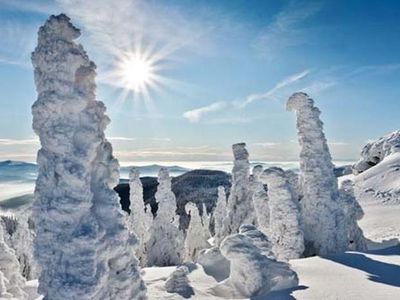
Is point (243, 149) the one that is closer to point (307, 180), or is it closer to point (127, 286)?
point (307, 180)

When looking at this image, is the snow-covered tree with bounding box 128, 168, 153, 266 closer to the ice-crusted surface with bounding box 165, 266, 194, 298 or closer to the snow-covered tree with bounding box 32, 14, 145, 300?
the ice-crusted surface with bounding box 165, 266, 194, 298

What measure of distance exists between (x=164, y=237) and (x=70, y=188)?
29.1 metres

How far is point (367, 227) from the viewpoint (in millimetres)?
47688

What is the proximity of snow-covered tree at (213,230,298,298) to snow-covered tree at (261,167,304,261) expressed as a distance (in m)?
7.74

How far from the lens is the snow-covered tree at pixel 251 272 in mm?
19109

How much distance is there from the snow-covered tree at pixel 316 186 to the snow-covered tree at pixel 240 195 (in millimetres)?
9685

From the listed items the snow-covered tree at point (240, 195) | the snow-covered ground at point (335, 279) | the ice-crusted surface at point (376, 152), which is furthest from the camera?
the ice-crusted surface at point (376, 152)

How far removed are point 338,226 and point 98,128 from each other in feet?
66.9

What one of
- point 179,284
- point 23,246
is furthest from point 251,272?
point 23,246

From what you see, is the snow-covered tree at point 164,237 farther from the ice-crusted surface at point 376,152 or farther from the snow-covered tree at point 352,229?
the ice-crusted surface at point 376,152

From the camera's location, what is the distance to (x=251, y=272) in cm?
1914

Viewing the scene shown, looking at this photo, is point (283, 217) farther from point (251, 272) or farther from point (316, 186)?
point (251, 272)

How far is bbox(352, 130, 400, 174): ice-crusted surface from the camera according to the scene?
7825 centimetres

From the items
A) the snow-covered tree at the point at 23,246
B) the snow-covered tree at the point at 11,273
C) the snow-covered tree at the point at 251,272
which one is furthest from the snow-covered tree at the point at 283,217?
the snow-covered tree at the point at 23,246
